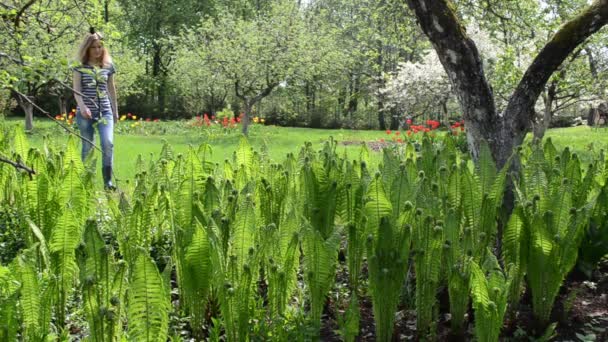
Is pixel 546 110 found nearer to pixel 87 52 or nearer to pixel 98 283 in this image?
pixel 87 52

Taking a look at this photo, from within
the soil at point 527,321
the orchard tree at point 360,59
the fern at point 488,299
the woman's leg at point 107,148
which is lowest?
the soil at point 527,321

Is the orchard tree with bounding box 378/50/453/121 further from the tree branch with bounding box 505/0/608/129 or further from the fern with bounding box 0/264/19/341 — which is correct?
the fern with bounding box 0/264/19/341

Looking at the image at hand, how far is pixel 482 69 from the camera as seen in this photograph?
3703 millimetres

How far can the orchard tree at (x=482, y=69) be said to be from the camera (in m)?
3.61

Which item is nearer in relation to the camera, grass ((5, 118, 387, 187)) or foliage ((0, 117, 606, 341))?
foliage ((0, 117, 606, 341))

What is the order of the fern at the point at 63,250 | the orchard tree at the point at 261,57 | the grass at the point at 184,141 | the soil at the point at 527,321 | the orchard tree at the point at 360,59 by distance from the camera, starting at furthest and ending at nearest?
the orchard tree at the point at 360,59 < the orchard tree at the point at 261,57 < the grass at the point at 184,141 < the soil at the point at 527,321 < the fern at the point at 63,250

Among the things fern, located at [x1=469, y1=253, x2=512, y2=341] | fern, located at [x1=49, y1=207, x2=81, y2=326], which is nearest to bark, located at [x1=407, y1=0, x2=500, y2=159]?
fern, located at [x1=469, y1=253, x2=512, y2=341]

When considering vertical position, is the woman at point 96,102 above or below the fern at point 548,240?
above

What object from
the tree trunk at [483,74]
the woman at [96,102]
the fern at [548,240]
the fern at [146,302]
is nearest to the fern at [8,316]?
the fern at [146,302]

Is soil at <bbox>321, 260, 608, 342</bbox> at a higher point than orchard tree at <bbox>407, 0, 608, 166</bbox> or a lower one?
lower

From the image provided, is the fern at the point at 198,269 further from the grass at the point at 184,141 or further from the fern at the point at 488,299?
the grass at the point at 184,141

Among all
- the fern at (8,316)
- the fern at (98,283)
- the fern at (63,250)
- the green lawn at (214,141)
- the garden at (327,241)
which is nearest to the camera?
the fern at (8,316)

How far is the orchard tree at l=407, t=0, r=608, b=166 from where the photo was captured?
3.61 metres

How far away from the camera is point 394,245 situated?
2.35 meters
